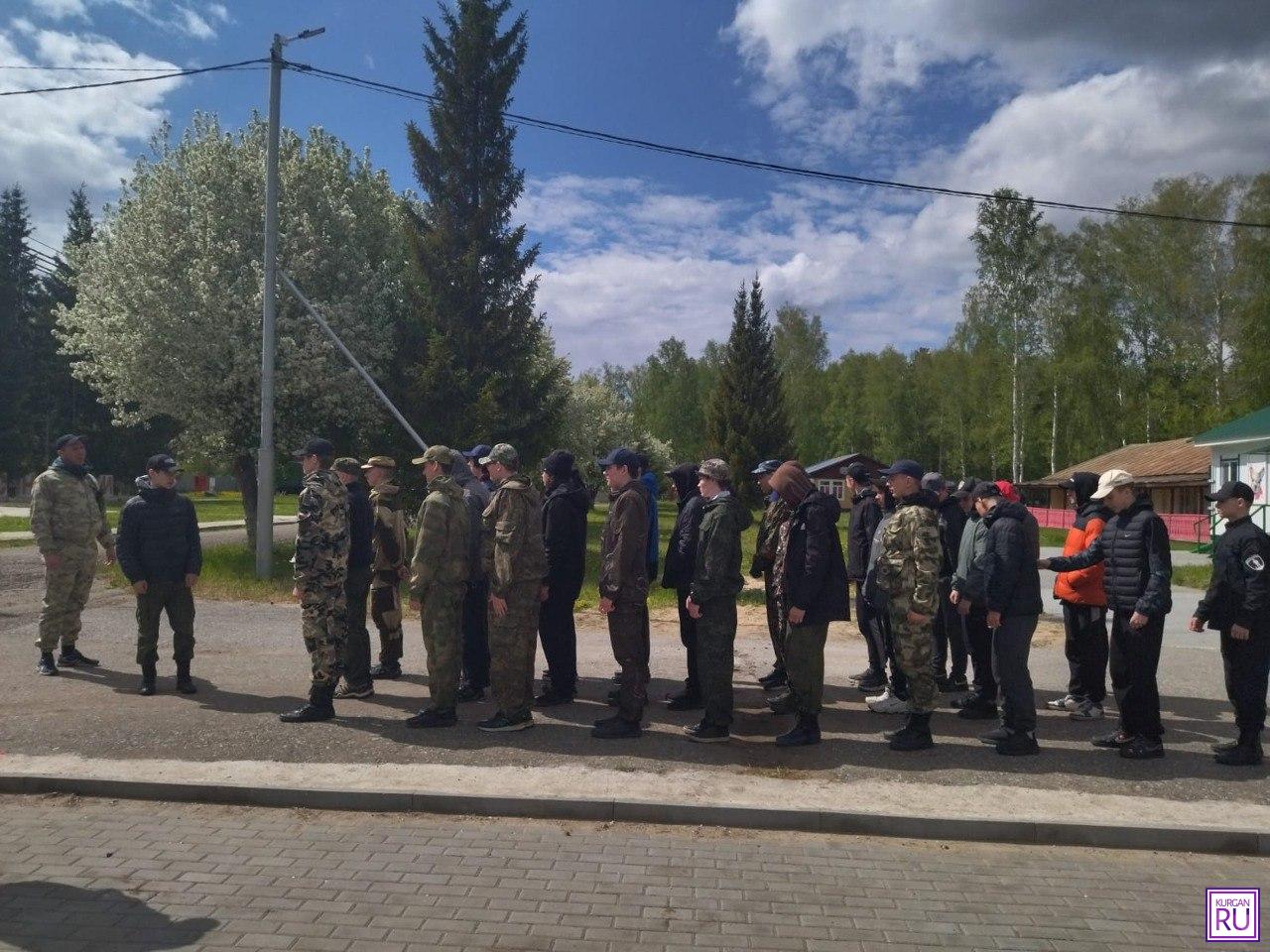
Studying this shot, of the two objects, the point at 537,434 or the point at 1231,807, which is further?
the point at 537,434

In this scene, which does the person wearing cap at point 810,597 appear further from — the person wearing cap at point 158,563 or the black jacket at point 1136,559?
the person wearing cap at point 158,563

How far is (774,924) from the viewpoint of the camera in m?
3.84

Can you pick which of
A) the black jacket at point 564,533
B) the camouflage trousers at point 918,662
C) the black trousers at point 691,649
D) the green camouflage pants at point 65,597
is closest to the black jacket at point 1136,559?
the camouflage trousers at point 918,662

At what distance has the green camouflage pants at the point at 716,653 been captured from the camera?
6258mm

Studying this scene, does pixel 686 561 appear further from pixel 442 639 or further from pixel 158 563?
pixel 158 563

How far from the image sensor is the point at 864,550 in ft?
27.5

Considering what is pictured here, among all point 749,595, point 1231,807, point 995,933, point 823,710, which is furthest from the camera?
point 749,595

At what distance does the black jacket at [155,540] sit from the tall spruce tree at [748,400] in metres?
30.6

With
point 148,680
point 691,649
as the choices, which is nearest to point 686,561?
point 691,649

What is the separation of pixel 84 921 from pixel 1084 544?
7.00 metres

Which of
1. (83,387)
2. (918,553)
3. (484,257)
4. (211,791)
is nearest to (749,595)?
(918,553)

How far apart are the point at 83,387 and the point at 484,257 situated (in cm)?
3929

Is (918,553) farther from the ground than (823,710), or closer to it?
farther from the ground

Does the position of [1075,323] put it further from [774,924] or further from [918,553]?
[774,924]
